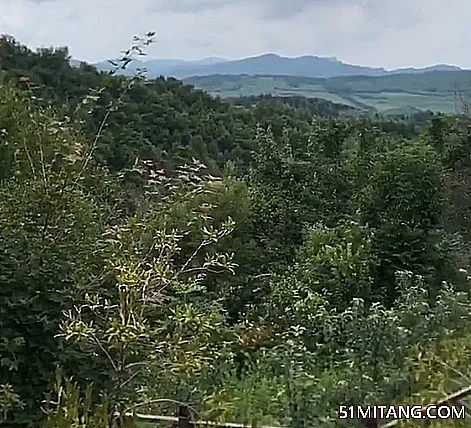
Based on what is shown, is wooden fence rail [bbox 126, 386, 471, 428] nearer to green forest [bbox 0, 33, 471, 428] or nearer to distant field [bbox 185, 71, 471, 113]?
green forest [bbox 0, 33, 471, 428]

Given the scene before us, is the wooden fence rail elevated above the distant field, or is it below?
below

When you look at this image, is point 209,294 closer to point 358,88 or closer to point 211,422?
point 211,422

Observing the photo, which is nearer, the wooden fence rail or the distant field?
the wooden fence rail

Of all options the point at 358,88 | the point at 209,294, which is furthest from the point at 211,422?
the point at 358,88

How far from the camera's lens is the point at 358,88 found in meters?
82.1

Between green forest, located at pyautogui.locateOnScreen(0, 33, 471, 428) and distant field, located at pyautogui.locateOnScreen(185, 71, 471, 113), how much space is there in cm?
4002

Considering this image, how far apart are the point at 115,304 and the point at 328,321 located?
6.70 ft

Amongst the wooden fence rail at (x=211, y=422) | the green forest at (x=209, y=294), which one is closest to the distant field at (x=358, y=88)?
the green forest at (x=209, y=294)

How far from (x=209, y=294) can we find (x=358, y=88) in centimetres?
7759

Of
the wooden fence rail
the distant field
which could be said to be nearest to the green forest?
the wooden fence rail

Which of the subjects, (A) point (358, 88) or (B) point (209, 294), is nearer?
(B) point (209, 294)

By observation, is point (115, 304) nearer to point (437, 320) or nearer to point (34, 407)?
point (34, 407)

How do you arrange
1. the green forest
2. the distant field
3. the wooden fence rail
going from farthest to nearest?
the distant field, the green forest, the wooden fence rail

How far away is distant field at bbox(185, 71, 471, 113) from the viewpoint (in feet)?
174
